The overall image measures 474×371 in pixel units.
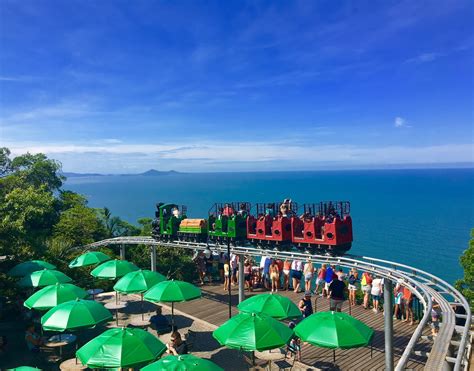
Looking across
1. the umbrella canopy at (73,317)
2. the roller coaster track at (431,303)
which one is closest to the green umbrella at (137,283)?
the umbrella canopy at (73,317)

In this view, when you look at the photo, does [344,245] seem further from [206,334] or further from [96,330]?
[96,330]

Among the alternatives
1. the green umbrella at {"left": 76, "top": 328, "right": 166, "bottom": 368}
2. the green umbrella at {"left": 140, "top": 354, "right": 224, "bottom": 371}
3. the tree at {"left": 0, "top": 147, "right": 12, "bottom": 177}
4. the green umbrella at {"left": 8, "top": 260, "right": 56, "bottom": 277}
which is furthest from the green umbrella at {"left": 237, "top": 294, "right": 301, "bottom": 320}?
the tree at {"left": 0, "top": 147, "right": 12, "bottom": 177}

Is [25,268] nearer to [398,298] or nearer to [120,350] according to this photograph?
[120,350]

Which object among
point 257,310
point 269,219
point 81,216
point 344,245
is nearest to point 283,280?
point 269,219

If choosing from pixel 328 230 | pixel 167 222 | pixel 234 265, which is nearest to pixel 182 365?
pixel 328 230

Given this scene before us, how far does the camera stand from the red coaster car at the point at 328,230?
593 inches

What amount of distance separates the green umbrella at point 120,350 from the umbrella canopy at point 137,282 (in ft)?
15.6

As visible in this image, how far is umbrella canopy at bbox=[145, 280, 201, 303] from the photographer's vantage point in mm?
12844

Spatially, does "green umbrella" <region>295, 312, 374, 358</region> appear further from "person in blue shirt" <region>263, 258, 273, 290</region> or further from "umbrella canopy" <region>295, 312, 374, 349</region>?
"person in blue shirt" <region>263, 258, 273, 290</region>

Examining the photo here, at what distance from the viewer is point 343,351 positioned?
40.6 ft

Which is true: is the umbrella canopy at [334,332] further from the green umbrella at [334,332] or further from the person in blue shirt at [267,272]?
the person in blue shirt at [267,272]

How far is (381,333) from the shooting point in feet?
45.1

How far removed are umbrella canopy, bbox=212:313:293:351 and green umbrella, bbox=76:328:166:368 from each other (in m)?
1.69

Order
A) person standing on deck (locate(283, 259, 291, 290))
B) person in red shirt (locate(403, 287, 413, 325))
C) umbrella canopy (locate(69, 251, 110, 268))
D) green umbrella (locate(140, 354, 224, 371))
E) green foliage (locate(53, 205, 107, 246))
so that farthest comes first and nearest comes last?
1. green foliage (locate(53, 205, 107, 246))
2. umbrella canopy (locate(69, 251, 110, 268))
3. person standing on deck (locate(283, 259, 291, 290))
4. person in red shirt (locate(403, 287, 413, 325))
5. green umbrella (locate(140, 354, 224, 371))
